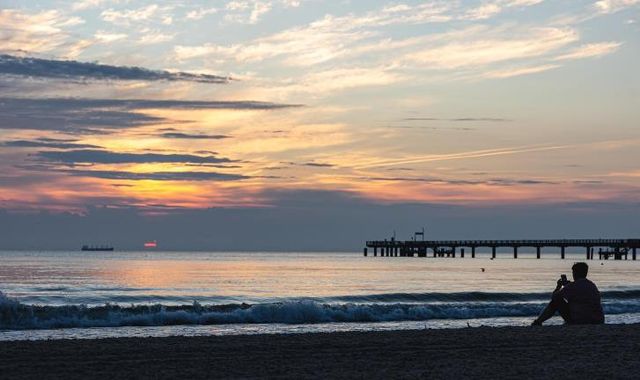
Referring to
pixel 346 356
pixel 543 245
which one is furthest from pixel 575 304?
pixel 543 245

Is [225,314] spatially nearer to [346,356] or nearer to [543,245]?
[346,356]

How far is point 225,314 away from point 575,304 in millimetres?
10349

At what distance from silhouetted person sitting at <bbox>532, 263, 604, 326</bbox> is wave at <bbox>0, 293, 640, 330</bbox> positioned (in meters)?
8.23

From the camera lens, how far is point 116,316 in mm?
23031

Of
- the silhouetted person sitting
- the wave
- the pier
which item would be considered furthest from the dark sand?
the pier

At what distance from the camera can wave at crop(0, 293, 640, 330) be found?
22.0 m

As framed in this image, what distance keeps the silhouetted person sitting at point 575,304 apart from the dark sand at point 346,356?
1.32m

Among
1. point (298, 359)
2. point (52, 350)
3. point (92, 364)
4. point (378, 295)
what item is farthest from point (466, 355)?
point (378, 295)

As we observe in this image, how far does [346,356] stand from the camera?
40.6 ft

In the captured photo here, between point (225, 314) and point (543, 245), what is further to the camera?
point (543, 245)

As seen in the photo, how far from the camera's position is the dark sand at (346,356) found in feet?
34.9

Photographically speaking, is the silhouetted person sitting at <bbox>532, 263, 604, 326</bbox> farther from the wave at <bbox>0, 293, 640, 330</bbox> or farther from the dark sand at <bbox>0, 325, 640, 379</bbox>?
the wave at <bbox>0, 293, 640, 330</bbox>

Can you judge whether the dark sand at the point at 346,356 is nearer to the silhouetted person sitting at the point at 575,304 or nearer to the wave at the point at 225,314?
the silhouetted person sitting at the point at 575,304

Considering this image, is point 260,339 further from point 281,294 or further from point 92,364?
point 281,294
